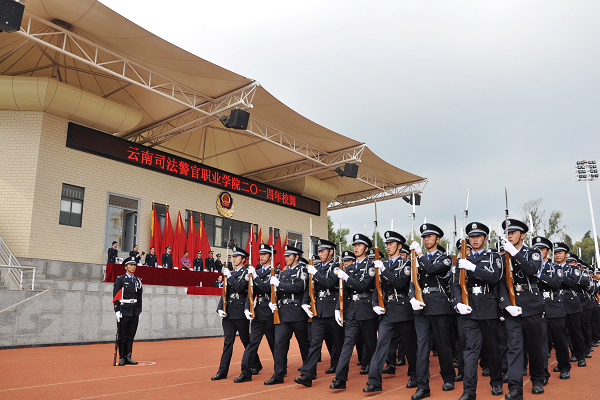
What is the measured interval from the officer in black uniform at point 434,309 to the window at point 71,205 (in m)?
12.4

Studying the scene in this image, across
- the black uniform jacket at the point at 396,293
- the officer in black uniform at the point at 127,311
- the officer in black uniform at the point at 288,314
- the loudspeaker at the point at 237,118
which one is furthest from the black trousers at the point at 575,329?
the loudspeaker at the point at 237,118

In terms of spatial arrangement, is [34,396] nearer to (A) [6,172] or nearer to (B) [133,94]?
(A) [6,172]

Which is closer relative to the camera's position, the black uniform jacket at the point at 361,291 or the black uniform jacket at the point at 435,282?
the black uniform jacket at the point at 435,282

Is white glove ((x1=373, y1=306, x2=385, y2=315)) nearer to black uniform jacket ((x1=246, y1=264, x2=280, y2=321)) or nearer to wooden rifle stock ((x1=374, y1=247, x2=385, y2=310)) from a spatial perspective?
wooden rifle stock ((x1=374, y1=247, x2=385, y2=310))

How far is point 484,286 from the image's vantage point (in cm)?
493

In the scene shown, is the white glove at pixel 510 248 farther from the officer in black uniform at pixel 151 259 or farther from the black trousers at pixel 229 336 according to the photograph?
the officer in black uniform at pixel 151 259

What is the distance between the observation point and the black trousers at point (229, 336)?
20.4ft

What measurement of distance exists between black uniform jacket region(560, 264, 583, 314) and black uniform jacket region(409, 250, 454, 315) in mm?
2286

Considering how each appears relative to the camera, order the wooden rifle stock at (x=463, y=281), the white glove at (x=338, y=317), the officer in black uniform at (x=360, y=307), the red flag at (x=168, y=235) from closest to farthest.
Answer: the wooden rifle stock at (x=463, y=281) → the officer in black uniform at (x=360, y=307) → the white glove at (x=338, y=317) → the red flag at (x=168, y=235)

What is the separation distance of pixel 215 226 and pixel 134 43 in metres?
8.95

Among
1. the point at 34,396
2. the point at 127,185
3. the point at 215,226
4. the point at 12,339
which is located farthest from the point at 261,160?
the point at 34,396

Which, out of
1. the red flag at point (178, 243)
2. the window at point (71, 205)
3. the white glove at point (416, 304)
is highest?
the window at point (71, 205)

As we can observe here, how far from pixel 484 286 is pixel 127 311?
553 cm

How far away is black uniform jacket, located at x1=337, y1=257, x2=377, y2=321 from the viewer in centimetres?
554
